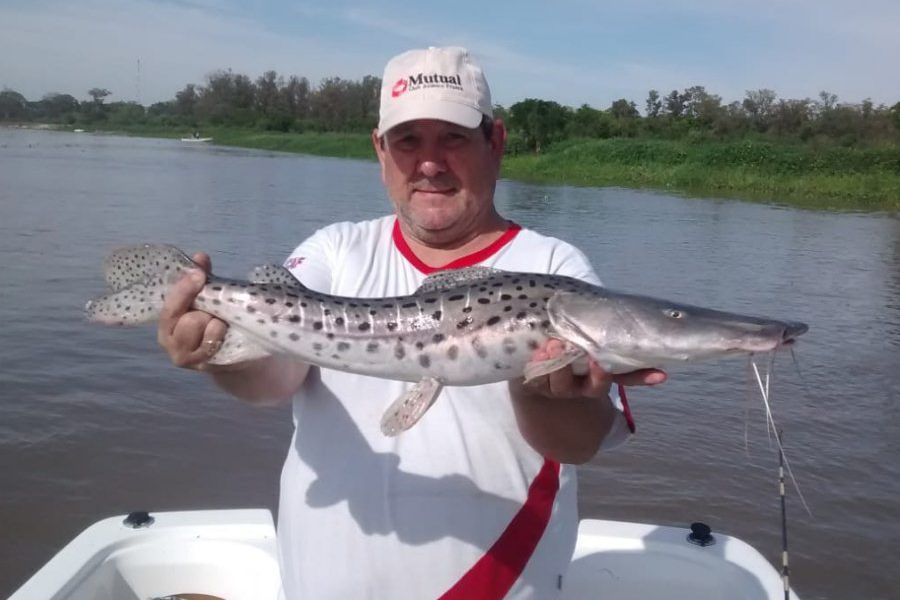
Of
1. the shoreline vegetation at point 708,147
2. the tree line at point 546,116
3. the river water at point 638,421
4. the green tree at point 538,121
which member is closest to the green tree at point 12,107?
the tree line at point 546,116

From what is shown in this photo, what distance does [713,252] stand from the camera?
859 inches

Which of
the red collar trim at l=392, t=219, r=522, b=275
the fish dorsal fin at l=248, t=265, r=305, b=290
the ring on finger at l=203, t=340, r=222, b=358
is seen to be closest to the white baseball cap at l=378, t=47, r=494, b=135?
the red collar trim at l=392, t=219, r=522, b=275

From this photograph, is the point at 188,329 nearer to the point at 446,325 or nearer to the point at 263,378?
the point at 263,378

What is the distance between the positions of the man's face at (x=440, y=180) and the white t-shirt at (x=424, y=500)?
13.8 inches

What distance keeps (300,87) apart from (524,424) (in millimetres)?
158876

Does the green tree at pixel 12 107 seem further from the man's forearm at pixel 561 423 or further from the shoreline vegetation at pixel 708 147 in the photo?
the man's forearm at pixel 561 423

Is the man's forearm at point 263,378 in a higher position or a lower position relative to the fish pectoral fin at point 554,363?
lower

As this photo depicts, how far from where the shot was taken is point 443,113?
132 inches

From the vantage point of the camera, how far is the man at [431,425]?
3150mm

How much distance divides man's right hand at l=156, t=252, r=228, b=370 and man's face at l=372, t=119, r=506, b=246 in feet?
2.82

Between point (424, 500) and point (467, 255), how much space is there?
0.98 metres

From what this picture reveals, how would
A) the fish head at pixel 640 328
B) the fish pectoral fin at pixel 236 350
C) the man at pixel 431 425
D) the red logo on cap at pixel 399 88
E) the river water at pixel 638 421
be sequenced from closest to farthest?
1. the fish head at pixel 640 328
2. the man at pixel 431 425
3. the fish pectoral fin at pixel 236 350
4. the red logo on cap at pixel 399 88
5. the river water at pixel 638 421

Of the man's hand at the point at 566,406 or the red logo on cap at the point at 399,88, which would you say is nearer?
the man's hand at the point at 566,406

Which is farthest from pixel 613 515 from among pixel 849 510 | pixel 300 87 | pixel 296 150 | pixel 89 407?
pixel 300 87
